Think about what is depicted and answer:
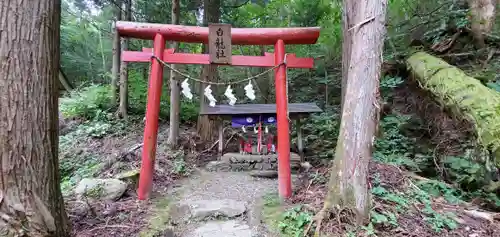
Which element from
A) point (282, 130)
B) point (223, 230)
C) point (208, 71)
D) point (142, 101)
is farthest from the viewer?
point (142, 101)

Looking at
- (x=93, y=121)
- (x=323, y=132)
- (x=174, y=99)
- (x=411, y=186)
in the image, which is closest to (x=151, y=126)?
(x=174, y=99)

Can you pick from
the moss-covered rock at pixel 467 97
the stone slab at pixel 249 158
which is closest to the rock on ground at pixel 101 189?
the stone slab at pixel 249 158

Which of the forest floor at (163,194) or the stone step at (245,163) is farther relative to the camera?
the stone step at (245,163)

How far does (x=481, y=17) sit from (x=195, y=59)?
6678 millimetres

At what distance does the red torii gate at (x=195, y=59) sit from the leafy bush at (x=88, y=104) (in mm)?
4808

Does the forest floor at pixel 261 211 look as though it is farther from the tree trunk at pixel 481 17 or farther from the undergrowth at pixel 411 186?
the tree trunk at pixel 481 17

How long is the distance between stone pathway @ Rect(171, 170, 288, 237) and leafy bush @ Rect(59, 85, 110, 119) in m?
4.49

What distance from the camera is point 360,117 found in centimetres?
347

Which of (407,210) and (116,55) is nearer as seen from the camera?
(407,210)

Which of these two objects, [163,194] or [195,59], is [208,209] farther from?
[195,59]

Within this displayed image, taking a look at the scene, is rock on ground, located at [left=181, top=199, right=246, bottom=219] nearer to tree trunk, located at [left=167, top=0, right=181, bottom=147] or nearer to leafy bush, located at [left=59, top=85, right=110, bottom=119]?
tree trunk, located at [left=167, top=0, right=181, bottom=147]

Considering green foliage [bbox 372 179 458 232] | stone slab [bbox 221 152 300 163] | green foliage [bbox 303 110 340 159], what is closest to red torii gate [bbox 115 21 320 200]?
green foliage [bbox 372 179 458 232]

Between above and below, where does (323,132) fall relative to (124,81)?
below

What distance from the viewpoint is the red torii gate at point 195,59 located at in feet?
15.0
